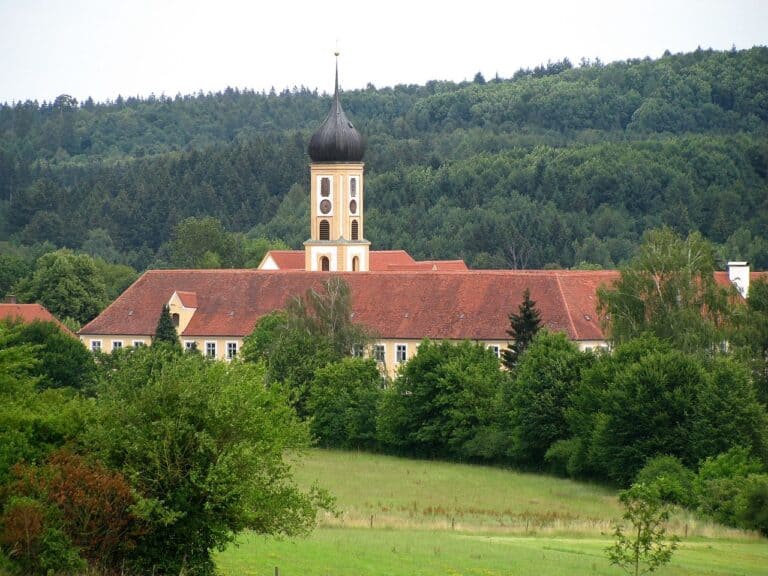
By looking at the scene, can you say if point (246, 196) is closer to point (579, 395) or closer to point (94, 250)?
point (94, 250)

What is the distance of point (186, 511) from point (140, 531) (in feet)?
2.51

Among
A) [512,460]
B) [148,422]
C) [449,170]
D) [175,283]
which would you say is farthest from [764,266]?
[148,422]

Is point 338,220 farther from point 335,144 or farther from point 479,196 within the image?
point 479,196

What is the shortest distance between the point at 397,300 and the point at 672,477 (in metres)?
32.5

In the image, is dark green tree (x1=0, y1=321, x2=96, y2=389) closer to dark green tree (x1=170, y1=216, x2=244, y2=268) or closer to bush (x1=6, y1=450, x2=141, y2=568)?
bush (x1=6, y1=450, x2=141, y2=568)

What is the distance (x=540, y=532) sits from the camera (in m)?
42.7

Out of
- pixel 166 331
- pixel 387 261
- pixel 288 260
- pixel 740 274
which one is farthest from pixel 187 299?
pixel 740 274

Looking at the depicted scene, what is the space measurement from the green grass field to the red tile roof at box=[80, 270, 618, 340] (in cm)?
1640

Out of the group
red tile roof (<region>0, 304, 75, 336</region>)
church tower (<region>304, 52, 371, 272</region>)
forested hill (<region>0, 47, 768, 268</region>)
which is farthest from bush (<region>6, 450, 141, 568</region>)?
forested hill (<region>0, 47, 768, 268</region>)

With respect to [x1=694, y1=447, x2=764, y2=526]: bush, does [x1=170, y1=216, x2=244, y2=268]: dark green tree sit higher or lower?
higher

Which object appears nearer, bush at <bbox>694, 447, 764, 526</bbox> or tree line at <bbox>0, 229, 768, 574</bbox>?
tree line at <bbox>0, 229, 768, 574</bbox>

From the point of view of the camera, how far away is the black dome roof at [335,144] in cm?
9688

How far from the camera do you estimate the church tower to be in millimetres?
94438

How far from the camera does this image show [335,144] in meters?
96.9
